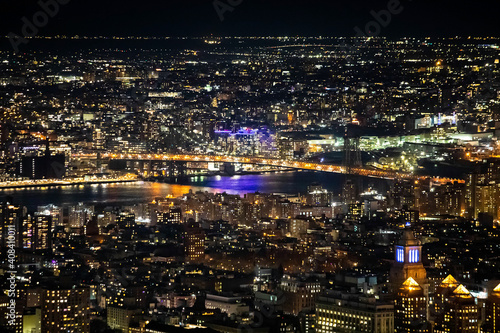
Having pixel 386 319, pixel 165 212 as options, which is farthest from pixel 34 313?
pixel 165 212

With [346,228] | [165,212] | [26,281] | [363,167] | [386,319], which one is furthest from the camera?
[363,167]

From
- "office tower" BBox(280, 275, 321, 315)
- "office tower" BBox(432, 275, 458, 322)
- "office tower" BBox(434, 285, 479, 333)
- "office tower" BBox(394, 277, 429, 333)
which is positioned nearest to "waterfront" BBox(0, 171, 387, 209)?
"office tower" BBox(280, 275, 321, 315)

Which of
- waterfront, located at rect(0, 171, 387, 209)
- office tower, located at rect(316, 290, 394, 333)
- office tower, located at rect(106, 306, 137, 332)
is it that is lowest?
office tower, located at rect(106, 306, 137, 332)

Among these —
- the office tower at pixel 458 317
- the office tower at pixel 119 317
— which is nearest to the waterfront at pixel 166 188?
the office tower at pixel 119 317

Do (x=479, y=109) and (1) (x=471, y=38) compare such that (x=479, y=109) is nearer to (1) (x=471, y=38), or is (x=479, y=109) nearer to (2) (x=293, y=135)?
(1) (x=471, y=38)

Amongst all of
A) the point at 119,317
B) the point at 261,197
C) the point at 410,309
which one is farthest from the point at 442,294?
the point at 261,197

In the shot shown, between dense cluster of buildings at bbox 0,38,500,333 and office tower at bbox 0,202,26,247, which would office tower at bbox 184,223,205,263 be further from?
office tower at bbox 0,202,26,247
